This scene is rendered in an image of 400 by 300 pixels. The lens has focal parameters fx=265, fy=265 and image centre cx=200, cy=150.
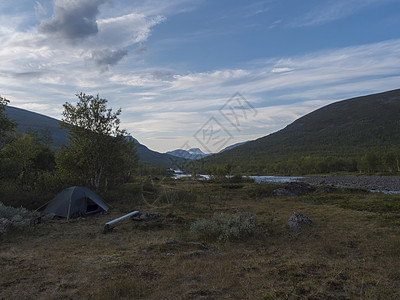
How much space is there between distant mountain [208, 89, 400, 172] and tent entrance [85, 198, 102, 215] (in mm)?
97221

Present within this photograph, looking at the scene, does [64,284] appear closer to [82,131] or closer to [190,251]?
[190,251]

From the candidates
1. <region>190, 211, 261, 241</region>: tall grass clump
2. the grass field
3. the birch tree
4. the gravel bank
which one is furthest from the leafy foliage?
the gravel bank

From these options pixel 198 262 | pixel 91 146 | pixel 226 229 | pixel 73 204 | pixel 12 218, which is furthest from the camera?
pixel 91 146

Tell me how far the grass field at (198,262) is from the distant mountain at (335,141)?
100 m

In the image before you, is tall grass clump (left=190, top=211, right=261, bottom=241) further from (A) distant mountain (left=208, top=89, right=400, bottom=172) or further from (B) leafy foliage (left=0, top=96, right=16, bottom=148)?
(A) distant mountain (left=208, top=89, right=400, bottom=172)

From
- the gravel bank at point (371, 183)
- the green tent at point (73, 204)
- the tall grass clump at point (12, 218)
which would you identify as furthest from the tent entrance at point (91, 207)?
the gravel bank at point (371, 183)

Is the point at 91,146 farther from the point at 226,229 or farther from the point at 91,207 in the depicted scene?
the point at 226,229

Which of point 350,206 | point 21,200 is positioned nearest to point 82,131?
point 21,200

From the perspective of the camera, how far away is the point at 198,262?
7.10m

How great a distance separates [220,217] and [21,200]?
13.0 metres

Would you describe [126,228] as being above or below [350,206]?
above

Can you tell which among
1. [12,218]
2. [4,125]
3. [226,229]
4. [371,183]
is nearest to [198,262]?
[226,229]

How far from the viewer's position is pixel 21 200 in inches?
640

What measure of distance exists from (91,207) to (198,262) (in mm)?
11583
